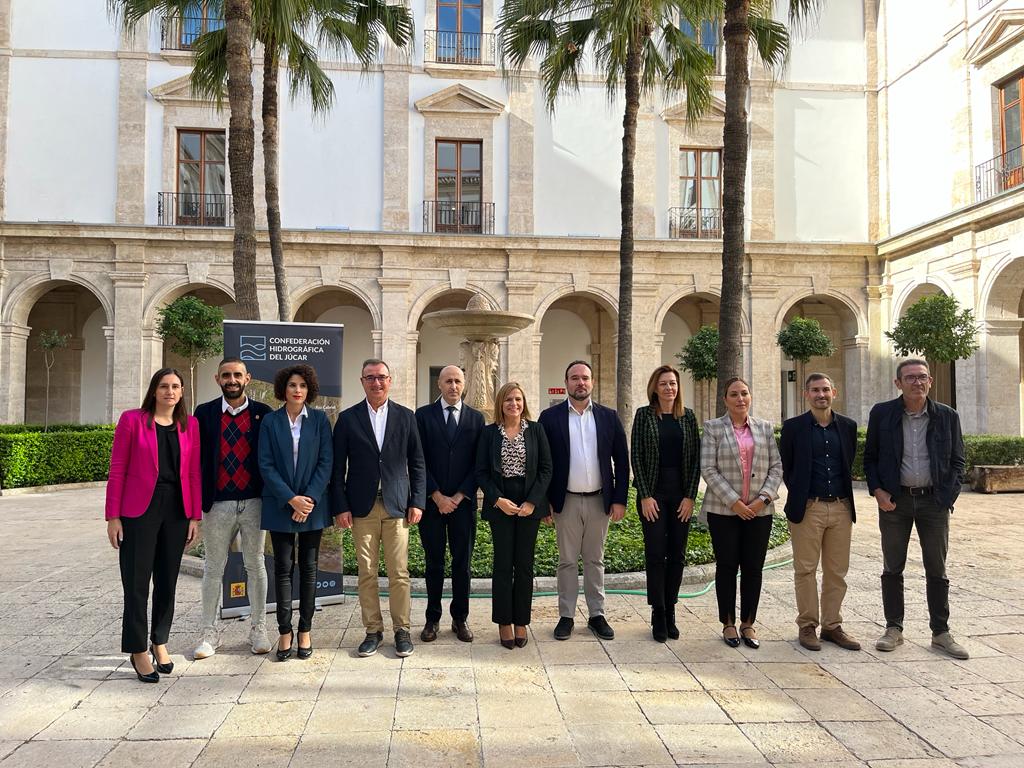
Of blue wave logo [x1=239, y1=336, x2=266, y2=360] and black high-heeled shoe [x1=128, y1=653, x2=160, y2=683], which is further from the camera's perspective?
blue wave logo [x1=239, y1=336, x2=266, y2=360]

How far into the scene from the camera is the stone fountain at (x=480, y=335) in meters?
9.11

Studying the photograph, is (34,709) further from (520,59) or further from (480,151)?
(480,151)

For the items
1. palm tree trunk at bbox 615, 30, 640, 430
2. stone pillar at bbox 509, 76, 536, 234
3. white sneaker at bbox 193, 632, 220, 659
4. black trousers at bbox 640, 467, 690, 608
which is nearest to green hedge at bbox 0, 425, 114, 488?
palm tree trunk at bbox 615, 30, 640, 430

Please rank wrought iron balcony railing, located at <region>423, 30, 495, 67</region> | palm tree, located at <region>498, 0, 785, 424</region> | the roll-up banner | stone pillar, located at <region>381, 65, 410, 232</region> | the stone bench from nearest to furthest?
1. the roll-up banner
2. palm tree, located at <region>498, 0, 785, 424</region>
3. the stone bench
4. stone pillar, located at <region>381, 65, 410, 232</region>
5. wrought iron balcony railing, located at <region>423, 30, 495, 67</region>

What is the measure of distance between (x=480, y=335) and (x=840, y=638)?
6.02 metres

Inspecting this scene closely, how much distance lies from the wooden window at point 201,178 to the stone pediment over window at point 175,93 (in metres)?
0.73

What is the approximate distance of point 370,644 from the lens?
4.29m

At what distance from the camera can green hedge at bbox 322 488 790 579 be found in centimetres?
604

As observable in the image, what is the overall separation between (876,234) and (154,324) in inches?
791

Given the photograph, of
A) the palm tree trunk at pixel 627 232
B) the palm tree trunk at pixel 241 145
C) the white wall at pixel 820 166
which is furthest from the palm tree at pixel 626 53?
the white wall at pixel 820 166

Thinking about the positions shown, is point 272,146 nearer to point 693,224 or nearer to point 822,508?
point 822,508

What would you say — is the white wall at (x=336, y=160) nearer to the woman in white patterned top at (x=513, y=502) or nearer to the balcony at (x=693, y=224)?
the balcony at (x=693, y=224)

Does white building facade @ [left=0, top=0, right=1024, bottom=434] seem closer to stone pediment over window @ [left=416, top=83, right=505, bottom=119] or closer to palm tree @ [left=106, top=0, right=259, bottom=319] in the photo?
stone pediment over window @ [left=416, top=83, right=505, bottom=119]

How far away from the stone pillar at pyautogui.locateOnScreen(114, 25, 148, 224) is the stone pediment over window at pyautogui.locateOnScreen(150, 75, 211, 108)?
0.44m
